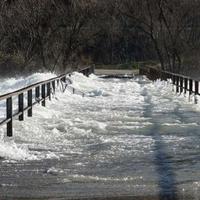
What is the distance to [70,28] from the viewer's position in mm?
56812

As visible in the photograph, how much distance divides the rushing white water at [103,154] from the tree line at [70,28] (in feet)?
84.5

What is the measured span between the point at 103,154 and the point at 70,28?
46042 millimetres

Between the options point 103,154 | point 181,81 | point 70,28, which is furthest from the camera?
point 70,28

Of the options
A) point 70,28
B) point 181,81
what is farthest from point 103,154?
point 70,28

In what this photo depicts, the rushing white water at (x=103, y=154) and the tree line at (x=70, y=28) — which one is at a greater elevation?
the tree line at (x=70, y=28)

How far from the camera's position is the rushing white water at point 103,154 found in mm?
8688

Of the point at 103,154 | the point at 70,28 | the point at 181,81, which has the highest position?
the point at 70,28

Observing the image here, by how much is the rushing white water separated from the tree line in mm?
25751

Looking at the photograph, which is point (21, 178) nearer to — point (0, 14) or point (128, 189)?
point (128, 189)

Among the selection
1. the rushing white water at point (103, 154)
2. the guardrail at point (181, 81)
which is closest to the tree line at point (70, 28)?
the guardrail at point (181, 81)

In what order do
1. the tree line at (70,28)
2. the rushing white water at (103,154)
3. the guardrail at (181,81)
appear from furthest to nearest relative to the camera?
the tree line at (70,28) → the guardrail at (181,81) → the rushing white water at (103,154)

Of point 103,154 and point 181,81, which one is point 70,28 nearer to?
point 181,81

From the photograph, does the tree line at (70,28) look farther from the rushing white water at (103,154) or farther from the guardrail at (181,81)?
the rushing white water at (103,154)

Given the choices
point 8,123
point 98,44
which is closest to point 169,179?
point 8,123
